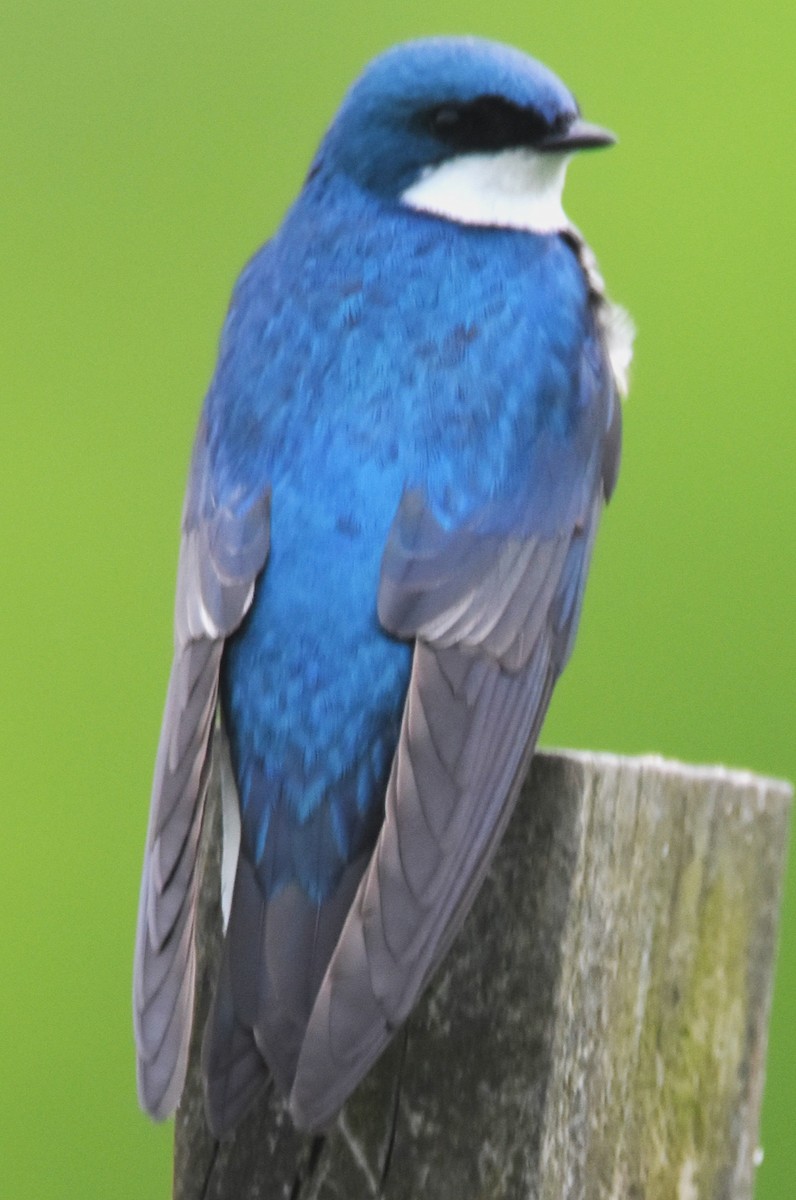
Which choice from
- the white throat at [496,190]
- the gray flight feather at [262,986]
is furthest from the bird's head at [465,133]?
the gray flight feather at [262,986]

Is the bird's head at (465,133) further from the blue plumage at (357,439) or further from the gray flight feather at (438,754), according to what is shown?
the gray flight feather at (438,754)

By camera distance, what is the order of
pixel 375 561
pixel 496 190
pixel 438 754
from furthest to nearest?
pixel 496 190, pixel 375 561, pixel 438 754

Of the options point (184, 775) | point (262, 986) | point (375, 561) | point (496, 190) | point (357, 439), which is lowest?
point (262, 986)

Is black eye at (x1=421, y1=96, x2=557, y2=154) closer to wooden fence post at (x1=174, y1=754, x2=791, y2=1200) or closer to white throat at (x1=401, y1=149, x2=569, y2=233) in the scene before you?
white throat at (x1=401, y1=149, x2=569, y2=233)

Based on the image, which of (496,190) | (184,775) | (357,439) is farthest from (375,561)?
(496,190)

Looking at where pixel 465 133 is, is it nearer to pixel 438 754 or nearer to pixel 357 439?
pixel 357 439

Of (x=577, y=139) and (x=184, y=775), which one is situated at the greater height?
(x=577, y=139)
